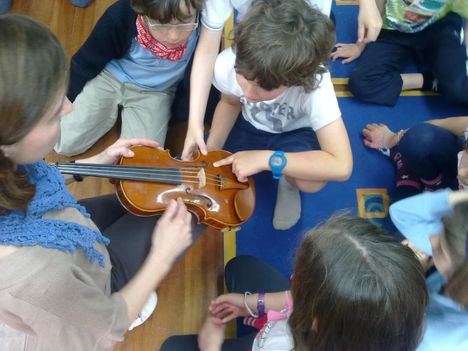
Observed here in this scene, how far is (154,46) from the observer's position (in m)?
1.32

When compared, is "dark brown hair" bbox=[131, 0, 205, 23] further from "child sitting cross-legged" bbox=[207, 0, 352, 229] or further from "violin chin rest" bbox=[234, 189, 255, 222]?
"violin chin rest" bbox=[234, 189, 255, 222]

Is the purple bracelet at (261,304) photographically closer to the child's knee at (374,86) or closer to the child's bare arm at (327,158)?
the child's bare arm at (327,158)

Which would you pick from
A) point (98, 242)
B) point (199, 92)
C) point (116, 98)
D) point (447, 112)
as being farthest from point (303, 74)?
point (447, 112)

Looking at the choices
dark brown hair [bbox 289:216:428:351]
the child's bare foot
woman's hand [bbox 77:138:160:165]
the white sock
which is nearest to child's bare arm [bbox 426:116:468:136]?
the child's bare foot

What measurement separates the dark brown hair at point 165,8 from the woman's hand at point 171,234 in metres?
0.47

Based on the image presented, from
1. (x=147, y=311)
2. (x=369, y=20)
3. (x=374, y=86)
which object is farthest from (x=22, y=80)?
(x=374, y=86)

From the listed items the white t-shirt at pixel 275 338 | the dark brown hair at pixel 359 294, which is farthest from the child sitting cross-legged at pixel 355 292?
the white t-shirt at pixel 275 338

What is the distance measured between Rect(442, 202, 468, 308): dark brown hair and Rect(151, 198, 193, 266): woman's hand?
0.55 m

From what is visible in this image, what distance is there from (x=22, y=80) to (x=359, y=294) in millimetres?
590

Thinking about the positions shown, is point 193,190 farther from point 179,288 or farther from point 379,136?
point 379,136

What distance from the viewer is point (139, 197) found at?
3.59 feet

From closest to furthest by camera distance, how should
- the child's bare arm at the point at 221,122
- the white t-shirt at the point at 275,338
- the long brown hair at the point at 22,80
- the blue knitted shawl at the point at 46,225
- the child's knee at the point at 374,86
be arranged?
the long brown hair at the point at 22,80 < the blue knitted shawl at the point at 46,225 < the white t-shirt at the point at 275,338 < the child's bare arm at the point at 221,122 < the child's knee at the point at 374,86

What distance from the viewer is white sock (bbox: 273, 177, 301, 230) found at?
1.49 metres

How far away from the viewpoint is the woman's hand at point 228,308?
122 centimetres
